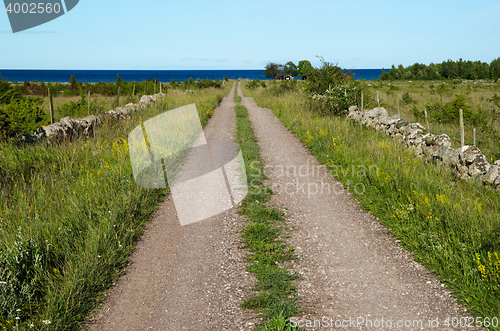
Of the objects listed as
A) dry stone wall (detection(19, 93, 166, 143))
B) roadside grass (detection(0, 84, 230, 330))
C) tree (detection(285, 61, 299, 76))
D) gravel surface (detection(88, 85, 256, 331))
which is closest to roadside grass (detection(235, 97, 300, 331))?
gravel surface (detection(88, 85, 256, 331))

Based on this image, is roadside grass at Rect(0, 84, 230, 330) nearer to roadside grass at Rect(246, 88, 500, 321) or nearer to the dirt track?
the dirt track

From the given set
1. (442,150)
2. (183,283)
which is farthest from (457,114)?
(183,283)

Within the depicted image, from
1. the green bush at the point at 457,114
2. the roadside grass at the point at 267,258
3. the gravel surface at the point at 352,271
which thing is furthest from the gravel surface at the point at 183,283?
the green bush at the point at 457,114

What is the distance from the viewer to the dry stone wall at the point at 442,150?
6.80m

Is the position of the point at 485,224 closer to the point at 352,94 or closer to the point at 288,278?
the point at 288,278

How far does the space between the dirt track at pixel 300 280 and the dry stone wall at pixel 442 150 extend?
279cm

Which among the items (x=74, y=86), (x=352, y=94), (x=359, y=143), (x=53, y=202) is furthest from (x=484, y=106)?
(x=74, y=86)

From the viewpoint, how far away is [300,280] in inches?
165

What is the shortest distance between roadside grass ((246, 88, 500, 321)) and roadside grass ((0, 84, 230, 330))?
4.24 meters

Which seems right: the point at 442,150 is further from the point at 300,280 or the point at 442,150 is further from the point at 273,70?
the point at 273,70

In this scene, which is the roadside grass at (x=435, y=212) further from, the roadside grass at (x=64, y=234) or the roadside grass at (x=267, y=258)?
the roadside grass at (x=64, y=234)

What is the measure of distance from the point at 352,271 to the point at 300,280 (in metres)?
0.75

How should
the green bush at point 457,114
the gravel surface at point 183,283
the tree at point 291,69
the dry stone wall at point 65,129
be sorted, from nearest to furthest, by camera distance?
the gravel surface at point 183,283 < the dry stone wall at point 65,129 < the green bush at point 457,114 < the tree at point 291,69

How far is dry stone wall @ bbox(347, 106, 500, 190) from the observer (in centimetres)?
680
